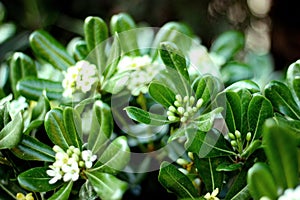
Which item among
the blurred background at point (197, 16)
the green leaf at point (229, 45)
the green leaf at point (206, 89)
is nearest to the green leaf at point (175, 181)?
the green leaf at point (206, 89)

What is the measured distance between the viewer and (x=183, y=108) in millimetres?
A: 682

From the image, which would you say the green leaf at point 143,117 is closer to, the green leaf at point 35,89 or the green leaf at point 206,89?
the green leaf at point 206,89

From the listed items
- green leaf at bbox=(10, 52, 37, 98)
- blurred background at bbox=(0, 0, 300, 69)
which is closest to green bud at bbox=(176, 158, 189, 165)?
green leaf at bbox=(10, 52, 37, 98)

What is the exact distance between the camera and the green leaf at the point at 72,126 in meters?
0.66

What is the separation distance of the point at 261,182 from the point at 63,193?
26 centimetres

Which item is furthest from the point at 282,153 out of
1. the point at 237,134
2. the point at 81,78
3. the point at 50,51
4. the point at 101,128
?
the point at 50,51

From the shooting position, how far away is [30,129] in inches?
28.4

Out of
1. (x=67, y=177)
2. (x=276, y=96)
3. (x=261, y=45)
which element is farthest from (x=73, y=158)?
(x=261, y=45)

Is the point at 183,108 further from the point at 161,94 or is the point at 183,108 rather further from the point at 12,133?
the point at 12,133

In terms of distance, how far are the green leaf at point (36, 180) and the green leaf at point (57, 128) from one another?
4 cm

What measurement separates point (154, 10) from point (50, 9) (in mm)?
374

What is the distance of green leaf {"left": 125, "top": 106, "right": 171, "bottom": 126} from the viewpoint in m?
0.65

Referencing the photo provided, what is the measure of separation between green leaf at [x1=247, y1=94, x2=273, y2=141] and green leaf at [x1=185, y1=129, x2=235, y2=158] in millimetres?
41

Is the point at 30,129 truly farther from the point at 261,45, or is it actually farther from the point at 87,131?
the point at 261,45
